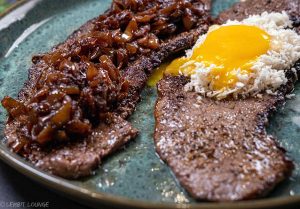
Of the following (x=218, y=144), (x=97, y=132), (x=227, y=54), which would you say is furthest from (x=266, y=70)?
(x=97, y=132)

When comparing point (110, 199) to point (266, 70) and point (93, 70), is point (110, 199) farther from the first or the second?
point (266, 70)

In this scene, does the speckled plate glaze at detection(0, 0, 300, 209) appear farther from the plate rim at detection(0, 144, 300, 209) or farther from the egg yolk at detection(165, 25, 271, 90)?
the egg yolk at detection(165, 25, 271, 90)

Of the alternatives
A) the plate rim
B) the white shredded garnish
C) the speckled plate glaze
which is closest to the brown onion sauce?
the speckled plate glaze

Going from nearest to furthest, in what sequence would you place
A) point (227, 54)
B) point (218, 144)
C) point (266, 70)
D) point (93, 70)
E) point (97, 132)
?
1. point (218, 144)
2. point (97, 132)
3. point (93, 70)
4. point (266, 70)
5. point (227, 54)

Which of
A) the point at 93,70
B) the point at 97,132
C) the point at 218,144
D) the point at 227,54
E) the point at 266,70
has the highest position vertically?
the point at 93,70

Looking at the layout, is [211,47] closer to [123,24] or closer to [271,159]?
[123,24]
